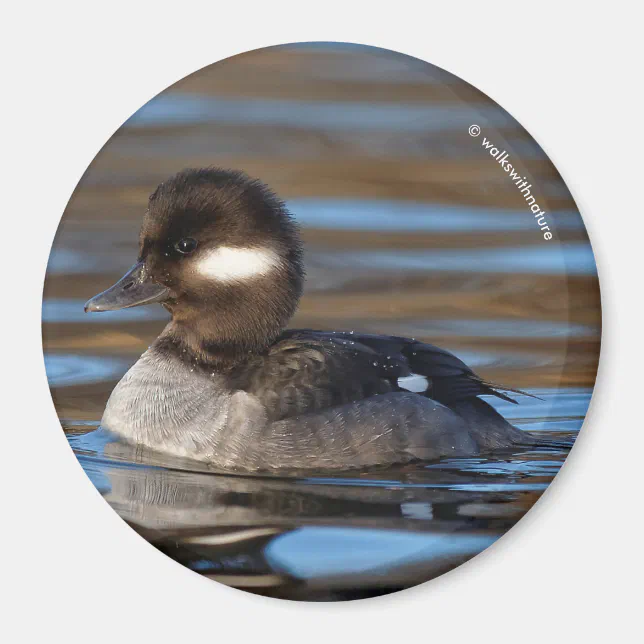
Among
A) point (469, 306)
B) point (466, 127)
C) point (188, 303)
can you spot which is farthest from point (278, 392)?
point (466, 127)

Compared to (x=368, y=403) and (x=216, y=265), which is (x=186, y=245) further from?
(x=368, y=403)

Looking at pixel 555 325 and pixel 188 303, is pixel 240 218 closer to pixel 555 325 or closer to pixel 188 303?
pixel 188 303

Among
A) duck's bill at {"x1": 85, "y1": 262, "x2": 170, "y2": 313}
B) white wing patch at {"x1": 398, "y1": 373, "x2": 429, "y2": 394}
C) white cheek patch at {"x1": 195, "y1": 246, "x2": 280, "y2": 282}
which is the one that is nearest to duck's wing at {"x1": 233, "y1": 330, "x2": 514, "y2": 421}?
white wing patch at {"x1": 398, "y1": 373, "x2": 429, "y2": 394}

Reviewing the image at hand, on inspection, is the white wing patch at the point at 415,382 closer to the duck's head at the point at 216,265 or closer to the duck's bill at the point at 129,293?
the duck's head at the point at 216,265

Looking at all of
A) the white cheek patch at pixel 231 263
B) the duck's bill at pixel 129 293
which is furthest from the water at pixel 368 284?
the white cheek patch at pixel 231 263

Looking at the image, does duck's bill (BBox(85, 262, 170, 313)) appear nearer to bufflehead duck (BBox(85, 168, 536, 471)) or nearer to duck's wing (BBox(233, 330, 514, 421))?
bufflehead duck (BBox(85, 168, 536, 471))
